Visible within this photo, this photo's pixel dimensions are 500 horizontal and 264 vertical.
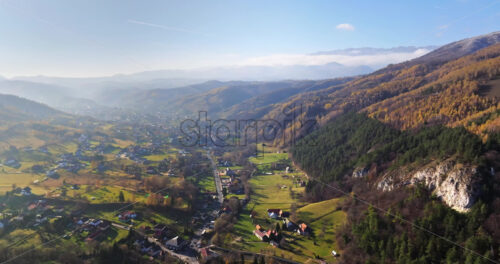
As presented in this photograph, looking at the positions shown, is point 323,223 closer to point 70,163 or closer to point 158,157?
point 158,157

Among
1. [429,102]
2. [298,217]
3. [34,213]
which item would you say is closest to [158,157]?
[34,213]

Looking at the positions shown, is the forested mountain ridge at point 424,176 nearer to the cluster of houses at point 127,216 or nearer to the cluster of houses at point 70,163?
the cluster of houses at point 127,216

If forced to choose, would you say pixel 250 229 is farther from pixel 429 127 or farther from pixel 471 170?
pixel 429 127

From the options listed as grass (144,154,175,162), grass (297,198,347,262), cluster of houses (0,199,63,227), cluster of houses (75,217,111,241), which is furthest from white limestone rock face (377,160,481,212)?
grass (144,154,175,162)

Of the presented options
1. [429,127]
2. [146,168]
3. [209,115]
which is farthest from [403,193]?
[209,115]

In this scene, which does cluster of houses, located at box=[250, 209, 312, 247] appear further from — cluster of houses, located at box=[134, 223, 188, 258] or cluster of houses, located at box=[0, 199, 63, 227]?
cluster of houses, located at box=[0, 199, 63, 227]

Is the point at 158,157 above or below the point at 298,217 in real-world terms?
below
